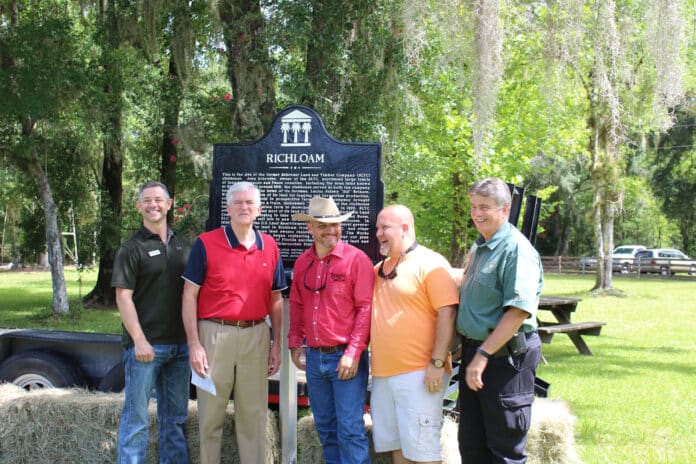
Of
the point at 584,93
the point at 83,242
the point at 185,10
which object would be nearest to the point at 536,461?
the point at 185,10

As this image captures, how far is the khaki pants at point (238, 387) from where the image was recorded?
4.30 metres

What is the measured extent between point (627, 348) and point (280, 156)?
8.27m

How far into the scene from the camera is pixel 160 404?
464cm

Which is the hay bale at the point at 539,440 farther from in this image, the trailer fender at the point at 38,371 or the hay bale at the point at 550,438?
the trailer fender at the point at 38,371

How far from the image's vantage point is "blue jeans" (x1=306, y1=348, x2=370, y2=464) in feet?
13.2

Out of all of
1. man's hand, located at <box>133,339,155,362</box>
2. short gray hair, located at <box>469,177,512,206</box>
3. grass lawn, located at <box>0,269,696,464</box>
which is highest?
short gray hair, located at <box>469,177,512,206</box>

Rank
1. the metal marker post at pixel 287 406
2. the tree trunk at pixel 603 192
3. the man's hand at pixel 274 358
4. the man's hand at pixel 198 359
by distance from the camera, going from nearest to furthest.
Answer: the man's hand at pixel 198 359
the man's hand at pixel 274 358
the metal marker post at pixel 287 406
the tree trunk at pixel 603 192

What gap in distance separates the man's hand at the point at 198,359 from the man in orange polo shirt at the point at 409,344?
107 centimetres

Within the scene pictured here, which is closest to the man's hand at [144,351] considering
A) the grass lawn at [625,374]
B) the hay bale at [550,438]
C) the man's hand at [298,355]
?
the man's hand at [298,355]

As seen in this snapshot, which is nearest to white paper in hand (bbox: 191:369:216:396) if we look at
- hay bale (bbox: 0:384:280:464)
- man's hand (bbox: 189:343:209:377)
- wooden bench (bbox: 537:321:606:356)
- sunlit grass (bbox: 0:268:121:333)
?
man's hand (bbox: 189:343:209:377)

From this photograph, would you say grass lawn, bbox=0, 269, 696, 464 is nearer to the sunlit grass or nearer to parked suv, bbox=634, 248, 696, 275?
the sunlit grass

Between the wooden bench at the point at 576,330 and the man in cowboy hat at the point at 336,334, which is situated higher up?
the man in cowboy hat at the point at 336,334

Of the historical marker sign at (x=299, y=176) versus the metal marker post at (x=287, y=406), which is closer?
the metal marker post at (x=287, y=406)

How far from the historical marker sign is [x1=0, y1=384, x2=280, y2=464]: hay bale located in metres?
1.44
